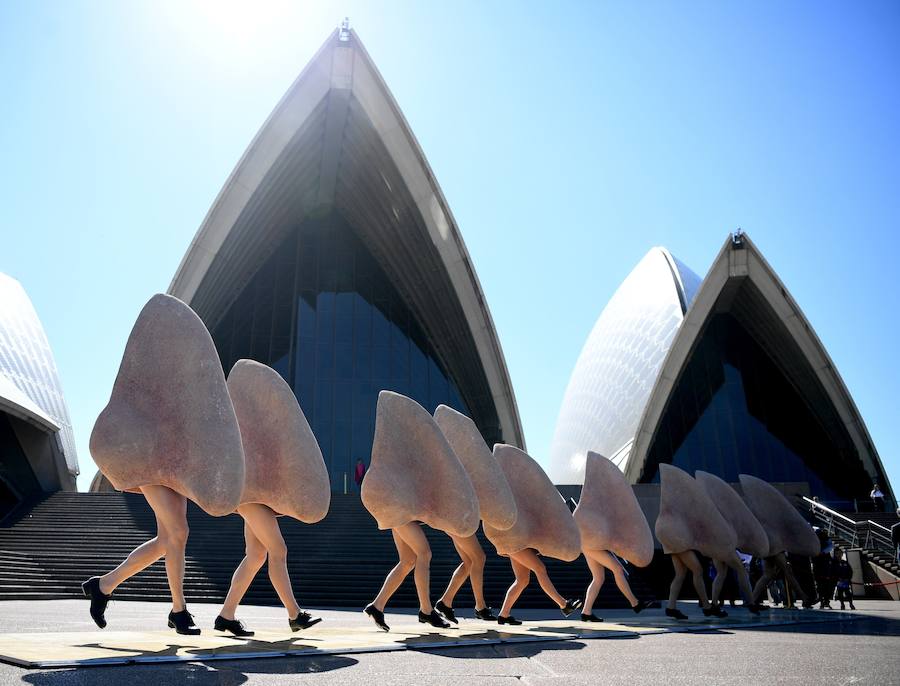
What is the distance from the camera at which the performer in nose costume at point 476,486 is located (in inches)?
302

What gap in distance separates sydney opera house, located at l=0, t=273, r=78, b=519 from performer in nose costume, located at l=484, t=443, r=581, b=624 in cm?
1456

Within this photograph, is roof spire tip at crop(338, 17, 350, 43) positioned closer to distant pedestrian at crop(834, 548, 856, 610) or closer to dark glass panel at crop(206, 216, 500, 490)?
dark glass panel at crop(206, 216, 500, 490)

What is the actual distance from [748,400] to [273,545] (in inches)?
993

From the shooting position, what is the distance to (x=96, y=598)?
5.09m

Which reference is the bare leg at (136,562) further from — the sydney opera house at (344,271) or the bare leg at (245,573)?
the sydney opera house at (344,271)

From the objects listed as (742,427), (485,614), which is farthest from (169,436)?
(742,427)

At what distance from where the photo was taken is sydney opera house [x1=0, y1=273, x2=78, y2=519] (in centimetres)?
2131

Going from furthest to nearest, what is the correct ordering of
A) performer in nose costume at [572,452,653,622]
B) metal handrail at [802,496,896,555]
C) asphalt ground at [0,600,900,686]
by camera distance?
metal handrail at [802,496,896,555], performer in nose costume at [572,452,653,622], asphalt ground at [0,600,900,686]

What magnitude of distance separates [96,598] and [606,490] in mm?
6289

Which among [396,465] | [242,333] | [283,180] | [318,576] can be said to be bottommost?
[318,576]

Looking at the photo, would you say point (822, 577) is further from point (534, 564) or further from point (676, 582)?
point (534, 564)

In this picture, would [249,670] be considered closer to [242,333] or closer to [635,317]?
[242,333]

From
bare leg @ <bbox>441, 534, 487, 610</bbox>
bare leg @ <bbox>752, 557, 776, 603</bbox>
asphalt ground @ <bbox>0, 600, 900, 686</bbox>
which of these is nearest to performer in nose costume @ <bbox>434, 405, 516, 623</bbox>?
bare leg @ <bbox>441, 534, 487, 610</bbox>

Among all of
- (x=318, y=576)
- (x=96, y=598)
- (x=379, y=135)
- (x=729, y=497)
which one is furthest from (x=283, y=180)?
(x=96, y=598)
